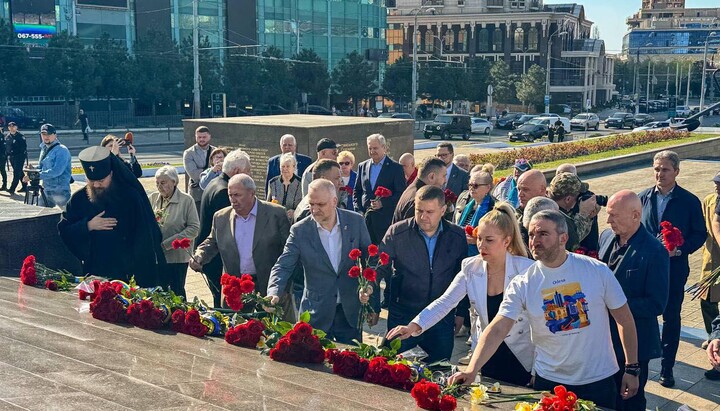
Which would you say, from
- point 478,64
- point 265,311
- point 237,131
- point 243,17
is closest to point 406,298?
point 265,311

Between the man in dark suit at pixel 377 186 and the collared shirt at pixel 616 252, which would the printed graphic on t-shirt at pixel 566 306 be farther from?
the man in dark suit at pixel 377 186

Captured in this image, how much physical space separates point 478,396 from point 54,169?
430 inches

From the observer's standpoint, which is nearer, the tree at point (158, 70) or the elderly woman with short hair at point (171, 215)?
the elderly woman with short hair at point (171, 215)

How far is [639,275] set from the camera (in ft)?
18.0

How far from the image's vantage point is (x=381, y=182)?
33.6 feet

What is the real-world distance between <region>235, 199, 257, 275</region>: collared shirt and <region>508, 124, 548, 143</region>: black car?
39.4 meters

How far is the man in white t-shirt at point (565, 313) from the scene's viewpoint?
465cm

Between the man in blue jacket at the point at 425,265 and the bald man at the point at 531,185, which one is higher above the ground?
the bald man at the point at 531,185

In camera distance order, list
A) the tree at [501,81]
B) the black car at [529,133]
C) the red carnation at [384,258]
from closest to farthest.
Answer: the red carnation at [384,258] → the black car at [529,133] → the tree at [501,81]

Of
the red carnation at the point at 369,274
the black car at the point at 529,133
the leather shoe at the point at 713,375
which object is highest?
the red carnation at the point at 369,274

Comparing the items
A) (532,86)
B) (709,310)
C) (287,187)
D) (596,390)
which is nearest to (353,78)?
(532,86)

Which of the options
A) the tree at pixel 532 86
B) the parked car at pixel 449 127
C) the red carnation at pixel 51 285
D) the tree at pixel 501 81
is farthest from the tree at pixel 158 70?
the red carnation at pixel 51 285

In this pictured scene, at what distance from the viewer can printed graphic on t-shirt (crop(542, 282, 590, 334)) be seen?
465 centimetres

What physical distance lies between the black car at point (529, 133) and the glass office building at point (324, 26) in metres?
29.1
